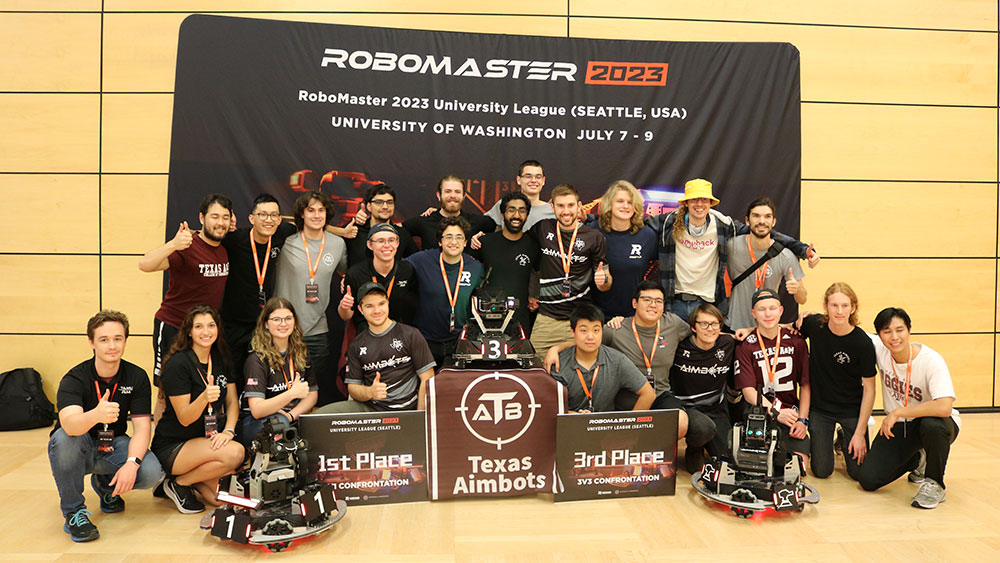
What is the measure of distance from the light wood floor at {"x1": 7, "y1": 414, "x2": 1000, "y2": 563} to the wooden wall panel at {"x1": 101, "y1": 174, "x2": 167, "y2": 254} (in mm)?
1968

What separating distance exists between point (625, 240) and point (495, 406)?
1.57 m

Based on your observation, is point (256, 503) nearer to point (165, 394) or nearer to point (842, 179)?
point (165, 394)

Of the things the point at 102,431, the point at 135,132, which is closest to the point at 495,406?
the point at 102,431

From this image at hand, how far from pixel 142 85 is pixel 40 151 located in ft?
3.10

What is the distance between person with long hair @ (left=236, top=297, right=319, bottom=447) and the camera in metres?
3.56

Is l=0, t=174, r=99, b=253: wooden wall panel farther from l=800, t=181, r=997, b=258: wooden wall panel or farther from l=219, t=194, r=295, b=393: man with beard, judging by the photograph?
l=800, t=181, r=997, b=258: wooden wall panel

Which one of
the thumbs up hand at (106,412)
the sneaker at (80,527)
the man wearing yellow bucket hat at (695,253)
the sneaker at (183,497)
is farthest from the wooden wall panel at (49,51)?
the man wearing yellow bucket hat at (695,253)

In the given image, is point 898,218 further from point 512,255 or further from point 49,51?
point 49,51

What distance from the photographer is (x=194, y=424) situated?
345cm

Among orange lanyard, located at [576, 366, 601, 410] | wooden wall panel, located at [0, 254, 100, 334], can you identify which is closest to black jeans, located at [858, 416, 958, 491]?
orange lanyard, located at [576, 366, 601, 410]

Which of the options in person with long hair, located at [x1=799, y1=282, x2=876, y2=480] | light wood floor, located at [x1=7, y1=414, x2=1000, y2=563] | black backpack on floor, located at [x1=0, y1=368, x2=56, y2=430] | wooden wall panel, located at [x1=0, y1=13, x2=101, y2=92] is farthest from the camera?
wooden wall panel, located at [x1=0, y1=13, x2=101, y2=92]

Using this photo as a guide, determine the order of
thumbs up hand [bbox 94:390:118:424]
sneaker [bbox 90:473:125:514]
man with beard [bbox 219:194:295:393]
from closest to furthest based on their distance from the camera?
thumbs up hand [bbox 94:390:118:424], sneaker [bbox 90:473:125:514], man with beard [bbox 219:194:295:393]

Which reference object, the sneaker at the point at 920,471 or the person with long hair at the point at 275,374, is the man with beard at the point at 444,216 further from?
the sneaker at the point at 920,471

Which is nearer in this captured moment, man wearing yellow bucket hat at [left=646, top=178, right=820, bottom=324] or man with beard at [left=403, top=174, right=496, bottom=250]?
man wearing yellow bucket hat at [left=646, top=178, right=820, bottom=324]
